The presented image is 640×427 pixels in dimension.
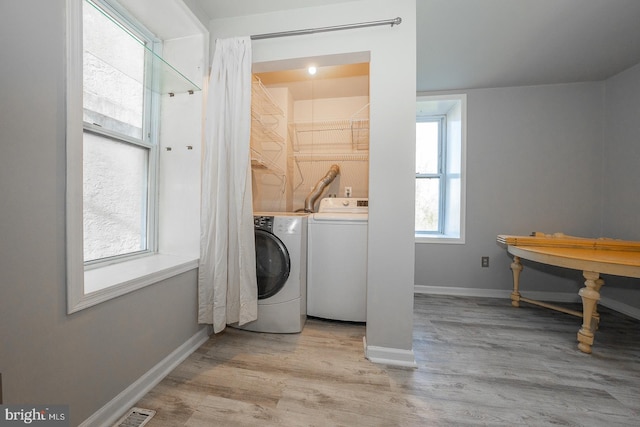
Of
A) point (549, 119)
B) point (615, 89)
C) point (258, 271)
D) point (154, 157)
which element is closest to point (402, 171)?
point (258, 271)

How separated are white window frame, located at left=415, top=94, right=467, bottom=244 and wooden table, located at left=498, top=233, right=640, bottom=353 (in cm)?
50

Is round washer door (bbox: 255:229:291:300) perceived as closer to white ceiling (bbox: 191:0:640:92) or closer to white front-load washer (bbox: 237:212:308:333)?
white front-load washer (bbox: 237:212:308:333)

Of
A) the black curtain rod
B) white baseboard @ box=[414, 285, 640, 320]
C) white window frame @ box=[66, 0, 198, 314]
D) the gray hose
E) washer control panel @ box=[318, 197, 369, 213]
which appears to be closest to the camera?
white window frame @ box=[66, 0, 198, 314]

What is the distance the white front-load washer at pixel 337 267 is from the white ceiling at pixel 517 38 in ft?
5.02

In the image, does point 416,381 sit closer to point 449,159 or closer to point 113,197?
point 113,197

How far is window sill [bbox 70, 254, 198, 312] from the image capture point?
0.95m

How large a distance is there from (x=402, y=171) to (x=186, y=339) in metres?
1.77

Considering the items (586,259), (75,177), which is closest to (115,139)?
(75,177)

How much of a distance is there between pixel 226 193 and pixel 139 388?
1.13 metres

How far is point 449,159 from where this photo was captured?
9.64 feet

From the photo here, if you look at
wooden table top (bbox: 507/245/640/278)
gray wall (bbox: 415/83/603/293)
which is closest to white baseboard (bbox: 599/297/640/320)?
gray wall (bbox: 415/83/603/293)

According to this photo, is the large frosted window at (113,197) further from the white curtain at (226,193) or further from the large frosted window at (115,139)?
the white curtain at (226,193)

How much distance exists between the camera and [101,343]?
98cm

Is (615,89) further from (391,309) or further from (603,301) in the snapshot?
(391,309)
